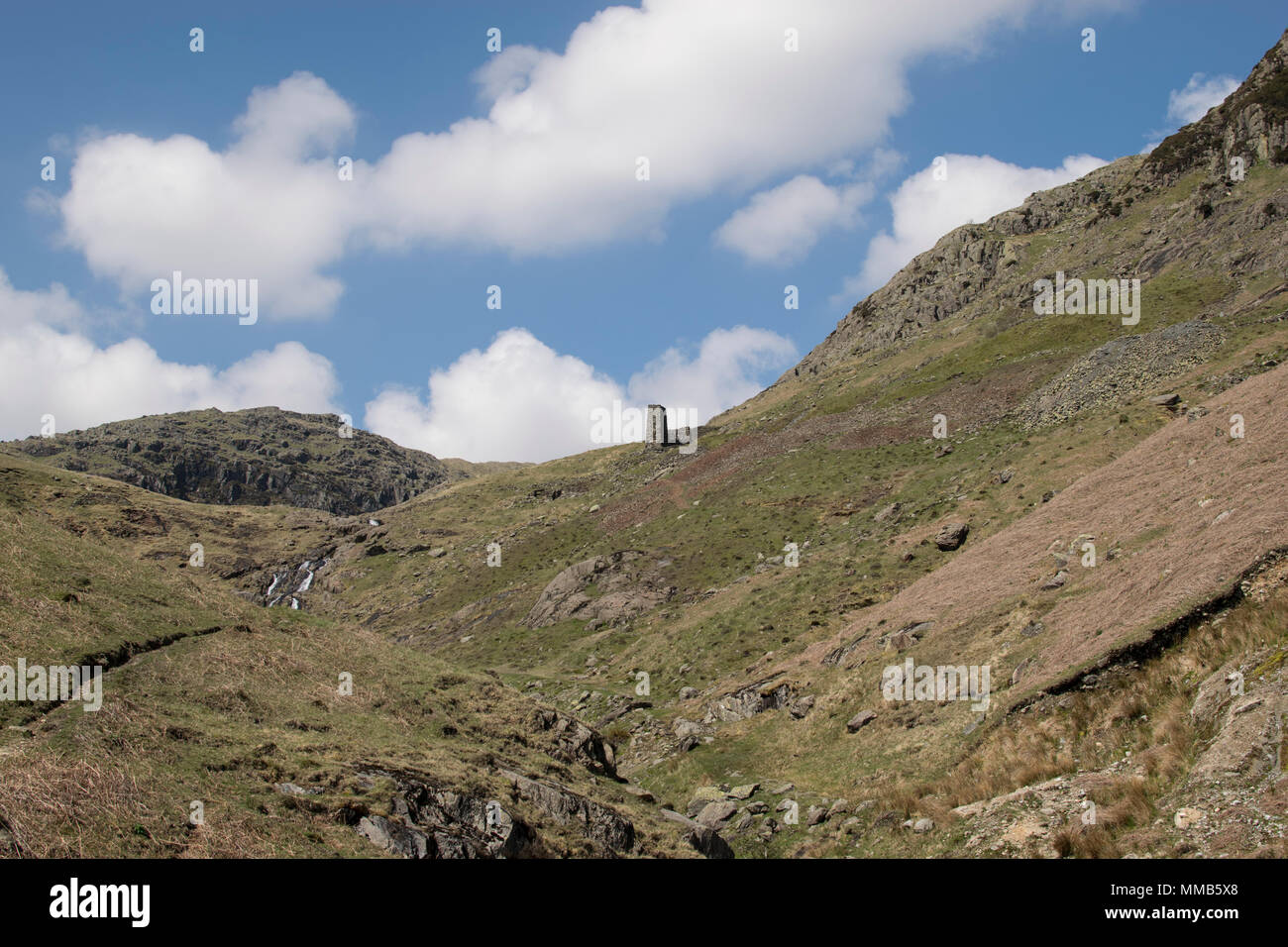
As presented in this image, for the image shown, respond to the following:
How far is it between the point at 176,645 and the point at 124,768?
847 centimetres

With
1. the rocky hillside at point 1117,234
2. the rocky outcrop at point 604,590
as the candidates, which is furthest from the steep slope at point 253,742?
the rocky hillside at point 1117,234

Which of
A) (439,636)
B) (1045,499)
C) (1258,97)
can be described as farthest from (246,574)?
(1258,97)

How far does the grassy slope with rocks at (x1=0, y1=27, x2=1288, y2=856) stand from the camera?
664 inches

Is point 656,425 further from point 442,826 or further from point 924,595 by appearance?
point 442,826

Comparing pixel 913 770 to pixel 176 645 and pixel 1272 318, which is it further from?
pixel 1272 318

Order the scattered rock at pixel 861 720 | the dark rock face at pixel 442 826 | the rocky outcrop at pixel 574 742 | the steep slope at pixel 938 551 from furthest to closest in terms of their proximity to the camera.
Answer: the scattered rock at pixel 861 720, the rocky outcrop at pixel 574 742, the steep slope at pixel 938 551, the dark rock face at pixel 442 826

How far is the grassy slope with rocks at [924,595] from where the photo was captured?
16859mm

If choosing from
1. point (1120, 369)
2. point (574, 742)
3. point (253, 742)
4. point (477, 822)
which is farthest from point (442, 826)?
point (1120, 369)

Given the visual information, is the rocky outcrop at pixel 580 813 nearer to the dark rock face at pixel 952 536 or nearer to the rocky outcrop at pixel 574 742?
the rocky outcrop at pixel 574 742

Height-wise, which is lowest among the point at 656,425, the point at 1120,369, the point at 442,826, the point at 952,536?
the point at 442,826

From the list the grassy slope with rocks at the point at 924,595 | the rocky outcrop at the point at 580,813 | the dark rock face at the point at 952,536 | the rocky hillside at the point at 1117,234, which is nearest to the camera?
the grassy slope with rocks at the point at 924,595

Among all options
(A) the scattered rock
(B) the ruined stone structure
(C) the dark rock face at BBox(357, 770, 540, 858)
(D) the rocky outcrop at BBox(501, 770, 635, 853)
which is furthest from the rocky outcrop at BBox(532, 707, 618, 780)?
(B) the ruined stone structure

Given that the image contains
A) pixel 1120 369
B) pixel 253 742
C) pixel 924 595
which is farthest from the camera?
pixel 1120 369

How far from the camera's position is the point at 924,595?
1387 inches
